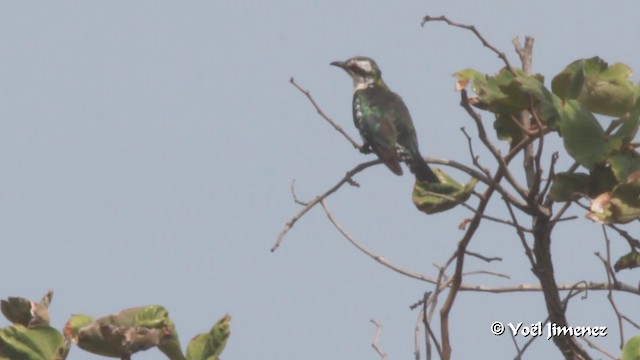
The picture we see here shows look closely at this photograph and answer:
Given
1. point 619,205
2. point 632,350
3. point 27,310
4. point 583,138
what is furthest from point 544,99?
point 27,310

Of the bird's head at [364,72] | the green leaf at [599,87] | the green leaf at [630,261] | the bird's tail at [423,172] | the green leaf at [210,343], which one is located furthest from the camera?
the bird's head at [364,72]

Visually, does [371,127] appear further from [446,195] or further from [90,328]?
[90,328]

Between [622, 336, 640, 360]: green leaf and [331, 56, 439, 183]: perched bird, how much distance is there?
364cm

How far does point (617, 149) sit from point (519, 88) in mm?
401

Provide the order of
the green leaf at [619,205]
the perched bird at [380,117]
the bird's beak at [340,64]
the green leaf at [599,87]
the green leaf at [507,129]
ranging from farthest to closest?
the bird's beak at [340,64]
the perched bird at [380,117]
the green leaf at [507,129]
the green leaf at [599,87]
the green leaf at [619,205]

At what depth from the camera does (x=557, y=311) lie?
4.46 m

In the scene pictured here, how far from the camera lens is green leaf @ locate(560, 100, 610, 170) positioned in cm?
425

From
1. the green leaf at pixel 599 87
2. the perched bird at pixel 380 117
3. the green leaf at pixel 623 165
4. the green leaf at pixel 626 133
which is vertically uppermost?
the perched bird at pixel 380 117

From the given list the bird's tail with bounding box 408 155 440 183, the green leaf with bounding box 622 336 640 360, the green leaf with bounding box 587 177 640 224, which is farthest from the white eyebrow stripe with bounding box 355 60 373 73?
the green leaf with bounding box 622 336 640 360

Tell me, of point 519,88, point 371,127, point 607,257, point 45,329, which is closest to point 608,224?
point 607,257

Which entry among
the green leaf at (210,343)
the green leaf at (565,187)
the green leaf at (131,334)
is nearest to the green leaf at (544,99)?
the green leaf at (565,187)

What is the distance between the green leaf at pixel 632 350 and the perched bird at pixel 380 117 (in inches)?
143

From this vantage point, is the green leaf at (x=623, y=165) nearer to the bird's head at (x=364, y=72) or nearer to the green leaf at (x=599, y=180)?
the green leaf at (x=599, y=180)

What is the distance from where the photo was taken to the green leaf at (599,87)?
174 inches
